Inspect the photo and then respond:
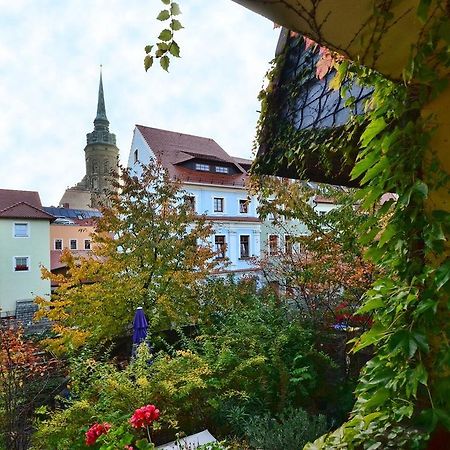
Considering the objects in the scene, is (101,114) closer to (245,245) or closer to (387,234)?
(245,245)

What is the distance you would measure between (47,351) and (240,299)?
12.4ft

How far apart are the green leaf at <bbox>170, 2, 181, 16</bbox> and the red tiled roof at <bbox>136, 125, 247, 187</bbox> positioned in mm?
14543

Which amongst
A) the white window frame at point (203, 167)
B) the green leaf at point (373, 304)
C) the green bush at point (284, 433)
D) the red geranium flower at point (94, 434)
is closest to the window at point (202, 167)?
the white window frame at point (203, 167)

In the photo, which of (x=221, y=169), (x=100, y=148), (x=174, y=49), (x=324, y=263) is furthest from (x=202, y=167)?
(x=100, y=148)

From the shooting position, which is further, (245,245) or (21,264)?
(21,264)

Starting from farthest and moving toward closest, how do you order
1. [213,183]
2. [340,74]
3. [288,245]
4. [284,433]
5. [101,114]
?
[101,114]
[213,183]
[288,245]
[284,433]
[340,74]

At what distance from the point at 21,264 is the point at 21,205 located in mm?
3107

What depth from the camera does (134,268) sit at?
7410 mm

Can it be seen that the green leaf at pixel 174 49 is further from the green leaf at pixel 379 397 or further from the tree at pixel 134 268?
the tree at pixel 134 268

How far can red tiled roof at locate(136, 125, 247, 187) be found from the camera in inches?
641

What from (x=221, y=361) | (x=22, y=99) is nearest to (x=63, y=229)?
Result: (x=22, y=99)

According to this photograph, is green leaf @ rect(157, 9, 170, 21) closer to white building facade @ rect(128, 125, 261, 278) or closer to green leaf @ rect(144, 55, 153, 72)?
green leaf @ rect(144, 55, 153, 72)

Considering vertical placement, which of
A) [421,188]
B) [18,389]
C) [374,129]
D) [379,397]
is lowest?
[18,389]

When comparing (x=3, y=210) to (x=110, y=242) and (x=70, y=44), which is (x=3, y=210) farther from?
(x=70, y=44)
